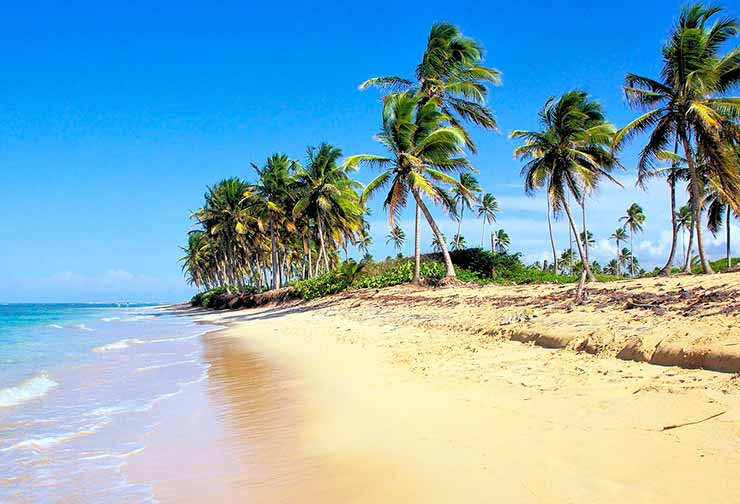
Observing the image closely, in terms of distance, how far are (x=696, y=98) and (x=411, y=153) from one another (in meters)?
11.1

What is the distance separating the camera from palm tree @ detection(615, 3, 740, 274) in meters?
17.2

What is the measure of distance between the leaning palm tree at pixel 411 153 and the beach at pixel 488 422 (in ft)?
42.8

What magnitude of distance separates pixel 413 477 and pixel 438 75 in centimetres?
2351

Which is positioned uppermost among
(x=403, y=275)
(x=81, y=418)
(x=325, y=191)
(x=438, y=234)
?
(x=325, y=191)

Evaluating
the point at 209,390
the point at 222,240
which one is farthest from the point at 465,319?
the point at 222,240

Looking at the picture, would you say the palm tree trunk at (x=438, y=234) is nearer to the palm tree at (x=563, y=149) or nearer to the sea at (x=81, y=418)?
the palm tree at (x=563, y=149)

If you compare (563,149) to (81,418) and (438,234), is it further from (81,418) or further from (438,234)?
(81,418)

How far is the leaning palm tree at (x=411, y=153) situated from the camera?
21.5 meters

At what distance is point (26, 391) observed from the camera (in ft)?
27.8

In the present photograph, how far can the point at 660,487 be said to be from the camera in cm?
289

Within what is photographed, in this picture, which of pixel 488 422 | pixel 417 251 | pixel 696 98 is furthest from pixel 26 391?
pixel 696 98

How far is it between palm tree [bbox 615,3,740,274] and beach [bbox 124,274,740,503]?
10.5 meters

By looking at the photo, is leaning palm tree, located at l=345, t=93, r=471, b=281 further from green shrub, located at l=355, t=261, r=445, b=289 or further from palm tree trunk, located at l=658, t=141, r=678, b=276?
palm tree trunk, located at l=658, t=141, r=678, b=276

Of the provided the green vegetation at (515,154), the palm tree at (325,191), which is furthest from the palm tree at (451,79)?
the palm tree at (325,191)
